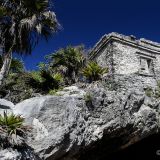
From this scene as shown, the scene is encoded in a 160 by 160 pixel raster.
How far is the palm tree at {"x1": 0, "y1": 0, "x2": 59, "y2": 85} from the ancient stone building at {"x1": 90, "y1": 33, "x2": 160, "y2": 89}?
4195 millimetres

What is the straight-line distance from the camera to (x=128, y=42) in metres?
16.6

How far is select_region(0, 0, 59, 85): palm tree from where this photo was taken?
12.0 m

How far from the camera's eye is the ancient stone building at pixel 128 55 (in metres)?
15.7

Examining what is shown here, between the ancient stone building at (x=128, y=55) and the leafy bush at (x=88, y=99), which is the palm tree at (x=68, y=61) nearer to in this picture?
the ancient stone building at (x=128, y=55)

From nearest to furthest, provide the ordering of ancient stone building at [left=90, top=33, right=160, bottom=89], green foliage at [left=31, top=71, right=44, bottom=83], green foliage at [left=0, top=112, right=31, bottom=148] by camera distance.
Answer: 1. green foliage at [left=0, top=112, right=31, bottom=148]
2. green foliage at [left=31, top=71, right=44, bottom=83]
3. ancient stone building at [left=90, top=33, right=160, bottom=89]

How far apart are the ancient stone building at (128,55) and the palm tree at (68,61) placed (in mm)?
1152

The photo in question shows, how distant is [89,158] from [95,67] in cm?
405

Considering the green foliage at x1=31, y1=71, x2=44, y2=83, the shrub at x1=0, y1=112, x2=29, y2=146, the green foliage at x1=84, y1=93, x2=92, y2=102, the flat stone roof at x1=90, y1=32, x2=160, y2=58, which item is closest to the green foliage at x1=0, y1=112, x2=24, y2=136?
the shrub at x1=0, y1=112, x2=29, y2=146

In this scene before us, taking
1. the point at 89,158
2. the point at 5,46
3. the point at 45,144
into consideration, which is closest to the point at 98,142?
the point at 89,158

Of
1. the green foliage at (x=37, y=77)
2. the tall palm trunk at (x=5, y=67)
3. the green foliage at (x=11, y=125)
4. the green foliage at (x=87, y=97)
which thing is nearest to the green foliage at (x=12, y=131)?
the green foliage at (x=11, y=125)

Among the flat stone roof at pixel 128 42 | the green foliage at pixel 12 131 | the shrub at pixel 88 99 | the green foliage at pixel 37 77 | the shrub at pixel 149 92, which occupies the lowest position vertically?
the green foliage at pixel 12 131

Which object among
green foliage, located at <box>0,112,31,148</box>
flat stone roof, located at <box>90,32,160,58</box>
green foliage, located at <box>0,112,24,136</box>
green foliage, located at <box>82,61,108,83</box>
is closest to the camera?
green foliage, located at <box>0,112,31,148</box>

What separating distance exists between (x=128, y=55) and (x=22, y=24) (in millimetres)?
6710

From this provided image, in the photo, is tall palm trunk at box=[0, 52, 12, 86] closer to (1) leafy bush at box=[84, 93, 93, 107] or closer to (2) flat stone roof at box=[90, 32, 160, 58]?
(1) leafy bush at box=[84, 93, 93, 107]
